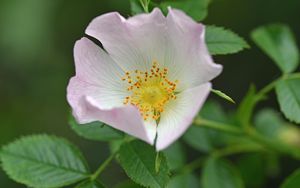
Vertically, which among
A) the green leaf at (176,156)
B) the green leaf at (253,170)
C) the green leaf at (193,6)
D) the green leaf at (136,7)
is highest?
the green leaf at (136,7)

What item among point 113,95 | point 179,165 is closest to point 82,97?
point 113,95

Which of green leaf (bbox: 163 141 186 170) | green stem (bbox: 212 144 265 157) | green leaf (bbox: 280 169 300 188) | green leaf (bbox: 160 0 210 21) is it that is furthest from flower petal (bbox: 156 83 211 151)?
green stem (bbox: 212 144 265 157)

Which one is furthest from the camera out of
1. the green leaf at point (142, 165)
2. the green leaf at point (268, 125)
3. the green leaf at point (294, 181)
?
the green leaf at point (268, 125)

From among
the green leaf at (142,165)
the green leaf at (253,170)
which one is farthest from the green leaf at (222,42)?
the green leaf at (253,170)

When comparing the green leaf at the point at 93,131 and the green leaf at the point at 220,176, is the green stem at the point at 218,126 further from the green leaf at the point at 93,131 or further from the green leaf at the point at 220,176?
the green leaf at the point at 93,131

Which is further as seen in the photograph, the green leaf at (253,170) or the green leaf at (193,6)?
the green leaf at (253,170)

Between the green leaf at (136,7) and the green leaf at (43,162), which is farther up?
the green leaf at (136,7)

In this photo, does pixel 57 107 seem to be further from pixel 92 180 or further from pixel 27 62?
pixel 92 180

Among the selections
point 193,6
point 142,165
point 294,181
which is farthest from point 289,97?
point 142,165

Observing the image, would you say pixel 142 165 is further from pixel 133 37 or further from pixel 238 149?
pixel 238 149
